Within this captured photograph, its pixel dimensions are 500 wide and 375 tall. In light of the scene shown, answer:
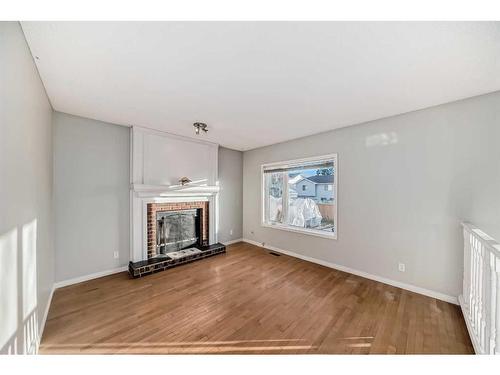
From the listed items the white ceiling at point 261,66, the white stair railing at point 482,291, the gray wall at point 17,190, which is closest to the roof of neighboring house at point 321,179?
the white ceiling at point 261,66

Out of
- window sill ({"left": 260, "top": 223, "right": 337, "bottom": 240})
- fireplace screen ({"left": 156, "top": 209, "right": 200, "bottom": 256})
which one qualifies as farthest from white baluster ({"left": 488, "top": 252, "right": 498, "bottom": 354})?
fireplace screen ({"left": 156, "top": 209, "right": 200, "bottom": 256})

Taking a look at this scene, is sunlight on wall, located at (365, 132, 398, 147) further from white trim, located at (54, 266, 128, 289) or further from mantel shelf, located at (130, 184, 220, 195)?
white trim, located at (54, 266, 128, 289)

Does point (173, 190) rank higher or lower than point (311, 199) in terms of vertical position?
higher

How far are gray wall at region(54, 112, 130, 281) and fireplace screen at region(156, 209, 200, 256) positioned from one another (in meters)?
0.51

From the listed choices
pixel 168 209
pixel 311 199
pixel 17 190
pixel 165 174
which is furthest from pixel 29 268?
pixel 311 199

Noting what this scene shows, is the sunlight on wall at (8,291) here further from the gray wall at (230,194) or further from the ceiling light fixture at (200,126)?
the gray wall at (230,194)

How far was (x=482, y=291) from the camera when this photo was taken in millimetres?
1568

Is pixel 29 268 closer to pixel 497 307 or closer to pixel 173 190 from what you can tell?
pixel 173 190

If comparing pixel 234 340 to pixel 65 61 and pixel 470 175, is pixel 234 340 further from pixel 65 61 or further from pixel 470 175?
pixel 470 175

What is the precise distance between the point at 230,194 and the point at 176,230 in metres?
1.51

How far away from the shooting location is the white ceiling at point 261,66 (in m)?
1.25

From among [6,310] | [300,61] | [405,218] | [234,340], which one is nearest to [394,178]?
[405,218]

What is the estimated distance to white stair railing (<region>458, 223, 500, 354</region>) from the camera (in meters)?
1.27
